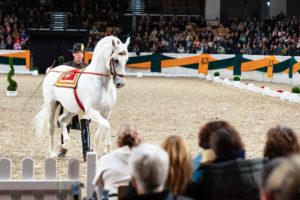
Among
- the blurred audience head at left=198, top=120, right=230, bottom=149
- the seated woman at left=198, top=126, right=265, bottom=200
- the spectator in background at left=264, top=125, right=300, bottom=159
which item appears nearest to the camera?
the seated woman at left=198, top=126, right=265, bottom=200

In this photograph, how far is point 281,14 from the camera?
129ft

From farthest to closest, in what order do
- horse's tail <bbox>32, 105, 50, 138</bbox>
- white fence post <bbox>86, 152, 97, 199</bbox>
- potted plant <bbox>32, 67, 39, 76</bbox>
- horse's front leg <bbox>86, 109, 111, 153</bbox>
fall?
potted plant <bbox>32, 67, 39, 76</bbox> → horse's tail <bbox>32, 105, 50, 138</bbox> → horse's front leg <bbox>86, 109, 111, 153</bbox> → white fence post <bbox>86, 152, 97, 199</bbox>

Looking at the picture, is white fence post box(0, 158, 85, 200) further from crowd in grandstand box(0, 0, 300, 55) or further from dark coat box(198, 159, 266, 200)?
crowd in grandstand box(0, 0, 300, 55)

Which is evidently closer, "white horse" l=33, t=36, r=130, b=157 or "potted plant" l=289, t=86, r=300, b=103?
"white horse" l=33, t=36, r=130, b=157

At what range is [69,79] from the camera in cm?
963

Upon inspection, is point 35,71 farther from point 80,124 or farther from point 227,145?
point 227,145

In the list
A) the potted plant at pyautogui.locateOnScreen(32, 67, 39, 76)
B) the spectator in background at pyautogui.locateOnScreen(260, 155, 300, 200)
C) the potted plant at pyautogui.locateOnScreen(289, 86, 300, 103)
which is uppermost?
the spectator in background at pyautogui.locateOnScreen(260, 155, 300, 200)

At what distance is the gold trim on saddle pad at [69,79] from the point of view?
9.56 meters

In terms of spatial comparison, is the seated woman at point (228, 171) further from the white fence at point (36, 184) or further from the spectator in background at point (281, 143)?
the white fence at point (36, 184)

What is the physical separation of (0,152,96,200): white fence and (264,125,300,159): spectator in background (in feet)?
5.59


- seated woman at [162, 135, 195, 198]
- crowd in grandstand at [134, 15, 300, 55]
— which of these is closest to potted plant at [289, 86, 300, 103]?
crowd in grandstand at [134, 15, 300, 55]

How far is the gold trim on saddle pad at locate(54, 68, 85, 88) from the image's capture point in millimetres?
9562

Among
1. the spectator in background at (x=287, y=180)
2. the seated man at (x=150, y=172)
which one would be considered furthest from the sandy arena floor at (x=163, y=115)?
the spectator in background at (x=287, y=180)

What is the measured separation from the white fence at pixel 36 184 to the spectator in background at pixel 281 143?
5.59 ft
